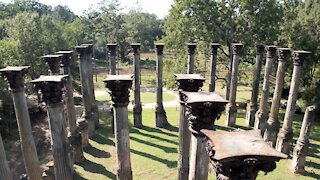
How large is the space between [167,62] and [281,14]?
12474mm

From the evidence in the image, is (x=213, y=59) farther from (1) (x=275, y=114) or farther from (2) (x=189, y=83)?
(2) (x=189, y=83)

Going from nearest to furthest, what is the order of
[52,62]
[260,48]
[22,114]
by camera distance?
[22,114]
[52,62]
[260,48]

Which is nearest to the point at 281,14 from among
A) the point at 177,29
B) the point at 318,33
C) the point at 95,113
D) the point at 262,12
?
the point at 262,12

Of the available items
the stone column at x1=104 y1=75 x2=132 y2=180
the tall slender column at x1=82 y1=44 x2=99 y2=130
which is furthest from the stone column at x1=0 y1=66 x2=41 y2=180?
the tall slender column at x1=82 y1=44 x2=99 y2=130

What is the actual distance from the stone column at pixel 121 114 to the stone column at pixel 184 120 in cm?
201

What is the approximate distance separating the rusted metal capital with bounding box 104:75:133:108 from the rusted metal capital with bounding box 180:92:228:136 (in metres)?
2.37

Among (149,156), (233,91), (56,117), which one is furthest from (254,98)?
(56,117)

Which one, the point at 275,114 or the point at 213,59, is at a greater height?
the point at 213,59

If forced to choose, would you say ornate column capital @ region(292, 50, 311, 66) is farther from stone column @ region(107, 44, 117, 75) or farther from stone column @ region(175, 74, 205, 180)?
stone column @ region(107, 44, 117, 75)

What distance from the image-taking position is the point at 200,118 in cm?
870

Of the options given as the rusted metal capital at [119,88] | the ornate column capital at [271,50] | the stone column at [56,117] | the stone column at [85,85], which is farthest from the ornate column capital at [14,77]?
the ornate column capital at [271,50]

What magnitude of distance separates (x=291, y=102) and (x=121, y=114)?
11631mm

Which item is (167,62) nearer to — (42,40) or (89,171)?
(42,40)

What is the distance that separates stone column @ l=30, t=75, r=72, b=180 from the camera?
10301 mm
